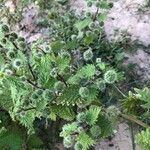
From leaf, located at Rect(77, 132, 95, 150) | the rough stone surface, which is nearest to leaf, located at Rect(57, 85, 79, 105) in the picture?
leaf, located at Rect(77, 132, 95, 150)

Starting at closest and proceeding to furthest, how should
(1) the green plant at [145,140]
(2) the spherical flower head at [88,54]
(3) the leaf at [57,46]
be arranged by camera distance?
1. (1) the green plant at [145,140]
2. (2) the spherical flower head at [88,54]
3. (3) the leaf at [57,46]

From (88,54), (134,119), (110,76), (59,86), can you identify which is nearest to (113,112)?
(134,119)

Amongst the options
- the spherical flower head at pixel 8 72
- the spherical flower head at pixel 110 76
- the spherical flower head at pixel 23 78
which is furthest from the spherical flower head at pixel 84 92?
the spherical flower head at pixel 8 72

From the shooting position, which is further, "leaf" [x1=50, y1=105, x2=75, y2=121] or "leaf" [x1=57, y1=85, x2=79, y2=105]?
"leaf" [x1=50, y1=105, x2=75, y2=121]

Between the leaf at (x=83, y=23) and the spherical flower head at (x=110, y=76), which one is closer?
the spherical flower head at (x=110, y=76)

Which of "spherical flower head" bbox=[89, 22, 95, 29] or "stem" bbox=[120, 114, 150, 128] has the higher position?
"spherical flower head" bbox=[89, 22, 95, 29]

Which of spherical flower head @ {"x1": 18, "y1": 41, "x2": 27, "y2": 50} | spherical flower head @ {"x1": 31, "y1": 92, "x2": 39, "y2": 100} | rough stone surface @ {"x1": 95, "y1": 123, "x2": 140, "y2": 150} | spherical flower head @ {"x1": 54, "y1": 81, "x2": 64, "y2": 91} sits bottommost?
rough stone surface @ {"x1": 95, "y1": 123, "x2": 140, "y2": 150}

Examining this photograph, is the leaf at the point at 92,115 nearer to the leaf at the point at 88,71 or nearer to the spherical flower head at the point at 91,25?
the leaf at the point at 88,71

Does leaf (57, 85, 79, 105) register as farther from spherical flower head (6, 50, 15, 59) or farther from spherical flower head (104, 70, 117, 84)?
spherical flower head (6, 50, 15, 59)

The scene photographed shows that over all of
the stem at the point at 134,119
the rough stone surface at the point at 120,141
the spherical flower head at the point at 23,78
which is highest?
the spherical flower head at the point at 23,78

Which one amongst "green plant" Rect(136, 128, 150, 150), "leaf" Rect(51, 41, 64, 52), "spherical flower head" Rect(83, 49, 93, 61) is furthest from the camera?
"leaf" Rect(51, 41, 64, 52)
